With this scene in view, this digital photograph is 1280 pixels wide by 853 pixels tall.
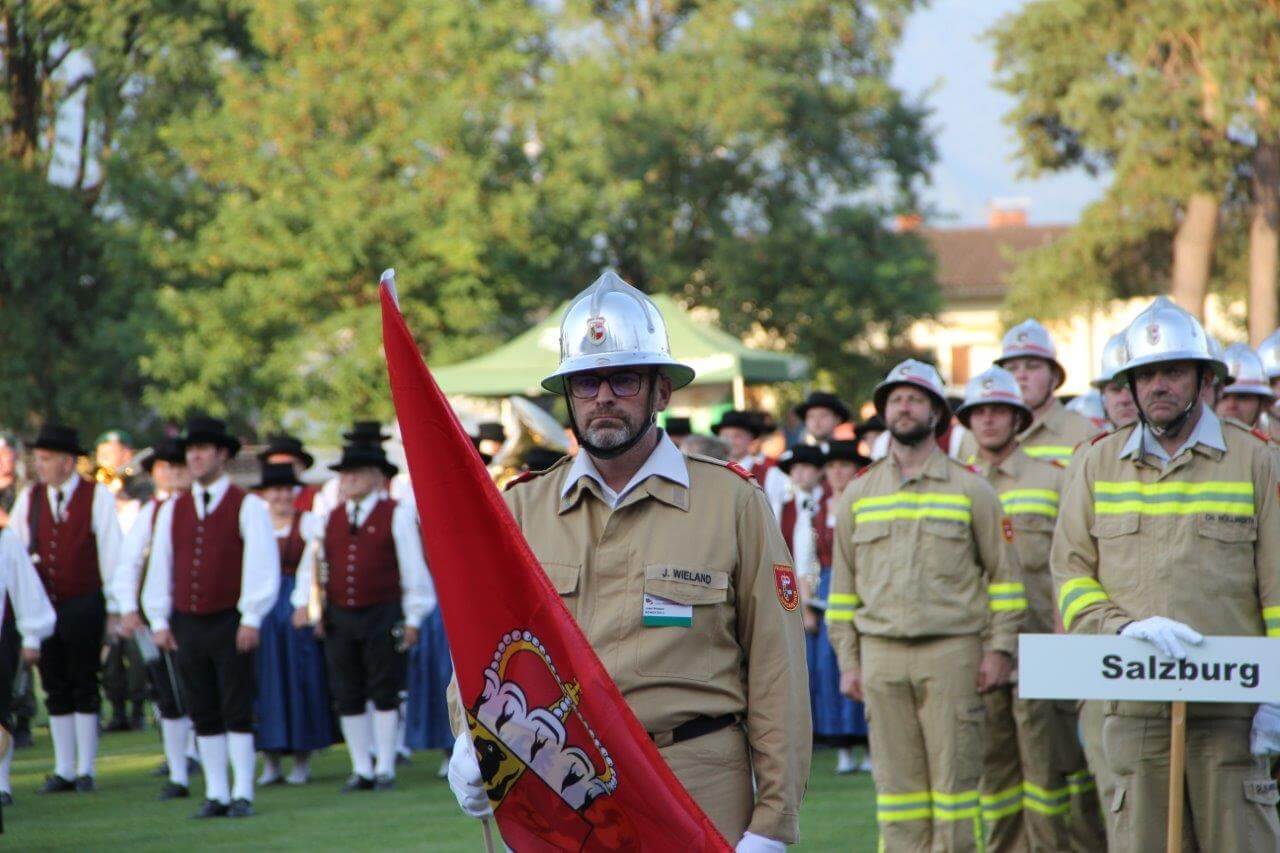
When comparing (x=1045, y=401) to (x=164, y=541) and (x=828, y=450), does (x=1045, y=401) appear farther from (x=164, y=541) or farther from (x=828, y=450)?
(x=164, y=541)

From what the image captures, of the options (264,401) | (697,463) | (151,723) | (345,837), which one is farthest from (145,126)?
(697,463)

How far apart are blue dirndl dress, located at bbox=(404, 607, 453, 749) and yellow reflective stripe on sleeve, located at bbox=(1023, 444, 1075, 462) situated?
5577 mm

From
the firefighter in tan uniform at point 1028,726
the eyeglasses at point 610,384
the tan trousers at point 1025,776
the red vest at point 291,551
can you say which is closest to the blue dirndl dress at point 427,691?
the red vest at point 291,551

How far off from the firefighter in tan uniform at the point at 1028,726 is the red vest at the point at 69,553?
263 inches

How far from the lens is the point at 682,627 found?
15.4 ft

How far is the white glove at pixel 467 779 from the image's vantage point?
15.3 ft

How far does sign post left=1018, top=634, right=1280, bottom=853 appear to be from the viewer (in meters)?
6.30

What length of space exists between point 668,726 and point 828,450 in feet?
28.5

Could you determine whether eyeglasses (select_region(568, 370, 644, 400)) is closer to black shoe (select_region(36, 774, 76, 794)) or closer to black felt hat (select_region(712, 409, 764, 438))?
black shoe (select_region(36, 774, 76, 794))

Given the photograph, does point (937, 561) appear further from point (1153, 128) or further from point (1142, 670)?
point (1153, 128)

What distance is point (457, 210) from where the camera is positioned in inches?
1150

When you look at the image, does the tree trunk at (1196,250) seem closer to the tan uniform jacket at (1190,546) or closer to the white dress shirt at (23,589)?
the white dress shirt at (23,589)

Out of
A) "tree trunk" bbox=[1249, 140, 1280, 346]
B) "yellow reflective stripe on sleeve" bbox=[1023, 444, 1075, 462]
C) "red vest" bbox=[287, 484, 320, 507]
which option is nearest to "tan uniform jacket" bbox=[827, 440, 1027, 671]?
"yellow reflective stripe on sleeve" bbox=[1023, 444, 1075, 462]

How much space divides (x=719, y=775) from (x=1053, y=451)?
5763 millimetres
